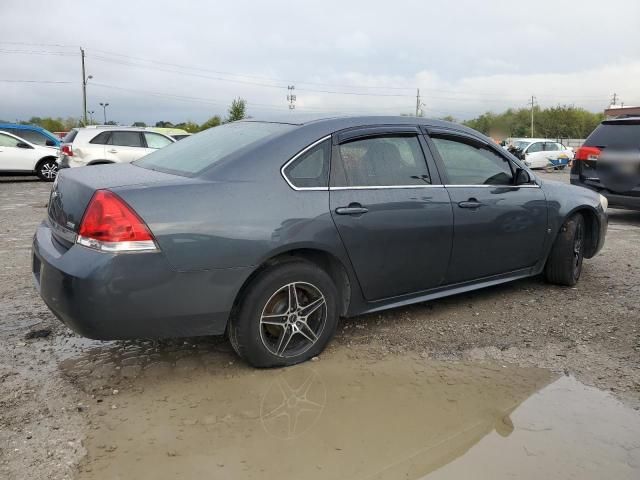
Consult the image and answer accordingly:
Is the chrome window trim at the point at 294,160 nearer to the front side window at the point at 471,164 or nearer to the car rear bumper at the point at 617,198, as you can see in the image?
the front side window at the point at 471,164

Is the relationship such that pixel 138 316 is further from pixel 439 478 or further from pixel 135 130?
pixel 135 130

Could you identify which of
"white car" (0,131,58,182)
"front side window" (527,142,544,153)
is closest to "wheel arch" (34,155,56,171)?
"white car" (0,131,58,182)

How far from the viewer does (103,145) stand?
44.7 feet

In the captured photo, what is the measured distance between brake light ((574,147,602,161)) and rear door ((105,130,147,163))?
9482 mm

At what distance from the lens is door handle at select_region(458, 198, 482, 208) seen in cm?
412

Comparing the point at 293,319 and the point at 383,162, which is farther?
the point at 383,162

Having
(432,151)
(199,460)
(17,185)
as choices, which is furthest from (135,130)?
(199,460)

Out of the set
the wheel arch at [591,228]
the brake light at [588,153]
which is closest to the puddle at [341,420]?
the wheel arch at [591,228]

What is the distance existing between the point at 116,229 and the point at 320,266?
128 centimetres

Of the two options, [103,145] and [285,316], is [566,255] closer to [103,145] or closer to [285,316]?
[285,316]

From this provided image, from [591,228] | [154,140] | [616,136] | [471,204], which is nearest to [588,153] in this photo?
[616,136]

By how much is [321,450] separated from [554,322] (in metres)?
2.49

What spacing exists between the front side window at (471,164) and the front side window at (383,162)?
0.24 m

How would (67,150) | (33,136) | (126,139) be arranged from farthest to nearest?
(33,136)
(126,139)
(67,150)
